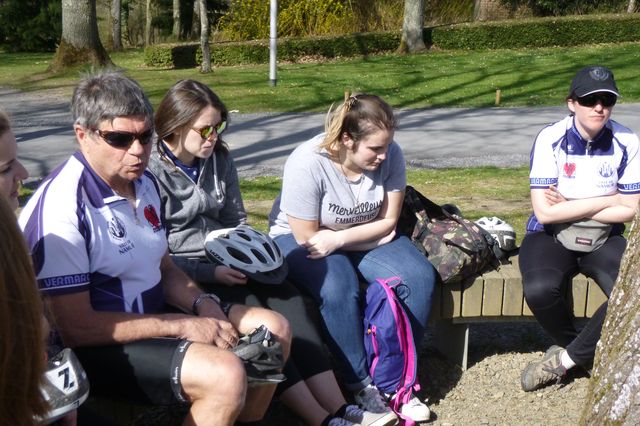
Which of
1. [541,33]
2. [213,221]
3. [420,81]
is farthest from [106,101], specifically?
[541,33]

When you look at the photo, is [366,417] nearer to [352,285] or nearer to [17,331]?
[352,285]

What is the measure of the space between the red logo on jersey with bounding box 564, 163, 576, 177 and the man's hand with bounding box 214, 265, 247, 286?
1636mm

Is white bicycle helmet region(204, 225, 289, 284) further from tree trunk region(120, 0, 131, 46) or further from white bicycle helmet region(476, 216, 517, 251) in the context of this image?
tree trunk region(120, 0, 131, 46)

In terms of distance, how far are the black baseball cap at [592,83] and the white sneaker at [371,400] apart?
1.65 meters

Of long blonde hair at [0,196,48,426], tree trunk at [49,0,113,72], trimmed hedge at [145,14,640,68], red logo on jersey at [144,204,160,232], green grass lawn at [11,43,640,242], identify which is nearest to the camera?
long blonde hair at [0,196,48,426]

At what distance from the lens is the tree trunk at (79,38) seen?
1928 centimetres

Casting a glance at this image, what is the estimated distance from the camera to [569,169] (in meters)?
4.36

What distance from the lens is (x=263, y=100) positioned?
1517 cm

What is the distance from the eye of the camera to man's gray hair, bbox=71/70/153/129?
3178mm

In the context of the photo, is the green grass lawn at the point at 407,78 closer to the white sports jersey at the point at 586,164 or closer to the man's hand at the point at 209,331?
the white sports jersey at the point at 586,164

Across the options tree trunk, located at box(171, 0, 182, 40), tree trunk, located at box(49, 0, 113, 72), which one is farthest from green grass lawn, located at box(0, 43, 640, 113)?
tree trunk, located at box(171, 0, 182, 40)

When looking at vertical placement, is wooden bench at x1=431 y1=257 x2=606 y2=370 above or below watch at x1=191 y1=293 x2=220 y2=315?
below

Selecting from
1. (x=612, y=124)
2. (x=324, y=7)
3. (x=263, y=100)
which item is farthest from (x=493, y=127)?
(x=324, y=7)

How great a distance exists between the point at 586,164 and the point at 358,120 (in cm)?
113
